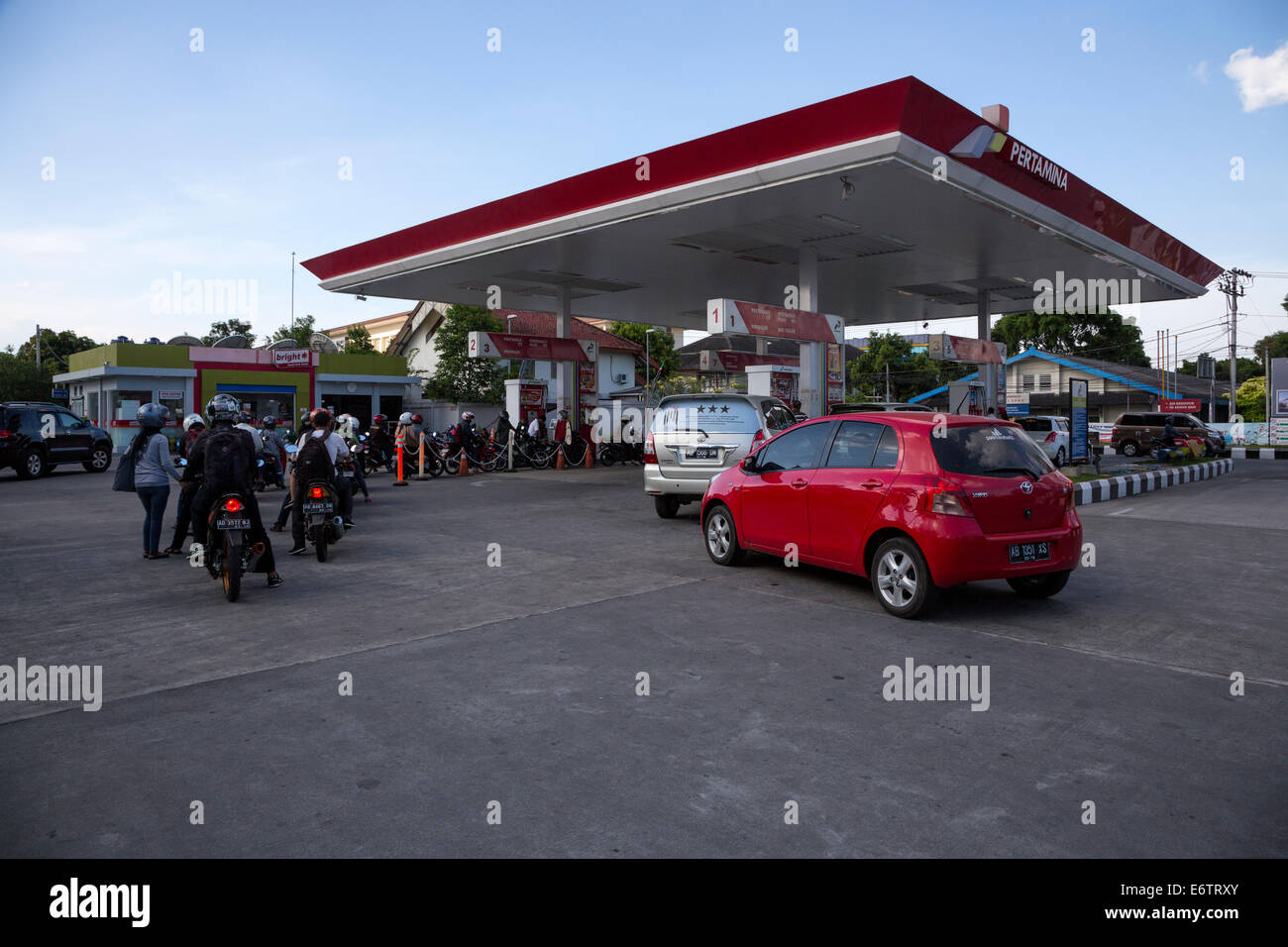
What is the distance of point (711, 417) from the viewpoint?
11.8m

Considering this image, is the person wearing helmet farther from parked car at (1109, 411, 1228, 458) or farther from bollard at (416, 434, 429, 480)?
parked car at (1109, 411, 1228, 458)

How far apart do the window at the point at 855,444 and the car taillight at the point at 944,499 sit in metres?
0.70

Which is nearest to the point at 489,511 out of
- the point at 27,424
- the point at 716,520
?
the point at 716,520

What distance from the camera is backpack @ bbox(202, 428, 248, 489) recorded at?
7578 mm

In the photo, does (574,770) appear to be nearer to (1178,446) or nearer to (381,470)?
(381,470)

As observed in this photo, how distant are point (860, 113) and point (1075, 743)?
32.6 ft

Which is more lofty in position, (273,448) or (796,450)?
(273,448)

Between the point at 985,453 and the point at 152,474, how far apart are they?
8.26 metres

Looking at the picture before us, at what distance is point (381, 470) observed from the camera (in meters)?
21.6

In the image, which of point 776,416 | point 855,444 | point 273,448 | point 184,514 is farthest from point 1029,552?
point 273,448

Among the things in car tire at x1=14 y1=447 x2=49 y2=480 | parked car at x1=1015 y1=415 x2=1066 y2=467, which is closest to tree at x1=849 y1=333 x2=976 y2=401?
parked car at x1=1015 y1=415 x2=1066 y2=467

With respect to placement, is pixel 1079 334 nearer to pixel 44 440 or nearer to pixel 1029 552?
pixel 44 440

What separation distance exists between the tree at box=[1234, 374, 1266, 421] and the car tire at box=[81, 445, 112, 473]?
5466 cm
